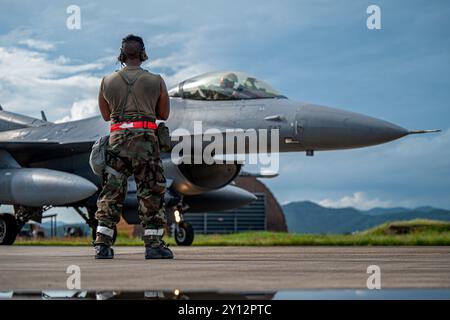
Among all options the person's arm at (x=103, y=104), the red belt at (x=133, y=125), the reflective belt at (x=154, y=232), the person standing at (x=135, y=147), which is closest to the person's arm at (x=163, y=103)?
the person standing at (x=135, y=147)

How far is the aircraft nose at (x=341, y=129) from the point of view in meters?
10.9

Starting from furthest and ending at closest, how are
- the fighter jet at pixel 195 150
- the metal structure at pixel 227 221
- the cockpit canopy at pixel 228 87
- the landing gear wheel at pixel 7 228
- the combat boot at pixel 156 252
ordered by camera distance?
1. the metal structure at pixel 227 221
2. the landing gear wheel at pixel 7 228
3. the cockpit canopy at pixel 228 87
4. the fighter jet at pixel 195 150
5. the combat boot at pixel 156 252

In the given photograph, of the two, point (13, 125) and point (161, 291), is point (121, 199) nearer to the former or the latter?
point (161, 291)

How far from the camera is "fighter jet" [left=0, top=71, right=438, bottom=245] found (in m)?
11.2

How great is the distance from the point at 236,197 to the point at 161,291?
1237cm

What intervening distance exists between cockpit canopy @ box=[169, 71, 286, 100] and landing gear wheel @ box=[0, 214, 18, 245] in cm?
448

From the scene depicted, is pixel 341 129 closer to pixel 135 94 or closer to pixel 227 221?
pixel 135 94

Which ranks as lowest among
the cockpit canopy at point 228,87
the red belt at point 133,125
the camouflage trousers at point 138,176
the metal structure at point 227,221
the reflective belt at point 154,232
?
the metal structure at point 227,221

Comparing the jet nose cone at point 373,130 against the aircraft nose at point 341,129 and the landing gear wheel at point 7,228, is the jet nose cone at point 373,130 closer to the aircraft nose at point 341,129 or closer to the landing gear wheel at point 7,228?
the aircraft nose at point 341,129

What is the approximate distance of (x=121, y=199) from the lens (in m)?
6.24

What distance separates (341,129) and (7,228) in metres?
7.10

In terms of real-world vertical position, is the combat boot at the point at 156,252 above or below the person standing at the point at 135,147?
below

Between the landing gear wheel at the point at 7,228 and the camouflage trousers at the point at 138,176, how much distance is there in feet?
27.9

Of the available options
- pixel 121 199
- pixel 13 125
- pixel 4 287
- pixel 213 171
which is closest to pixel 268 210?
pixel 13 125
